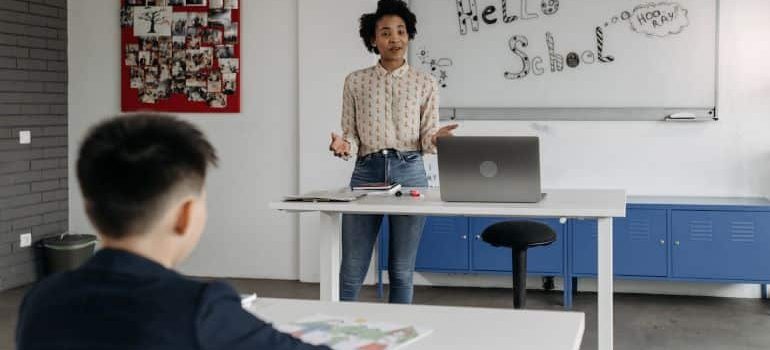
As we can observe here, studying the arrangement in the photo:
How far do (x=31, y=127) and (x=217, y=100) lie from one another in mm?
1201

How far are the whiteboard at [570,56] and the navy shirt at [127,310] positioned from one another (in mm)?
4935

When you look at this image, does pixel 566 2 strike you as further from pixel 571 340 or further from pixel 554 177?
pixel 571 340

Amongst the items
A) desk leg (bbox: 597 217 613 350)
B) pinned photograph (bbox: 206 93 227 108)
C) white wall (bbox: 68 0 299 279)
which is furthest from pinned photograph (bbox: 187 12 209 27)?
desk leg (bbox: 597 217 613 350)

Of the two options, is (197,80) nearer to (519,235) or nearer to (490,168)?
(519,235)

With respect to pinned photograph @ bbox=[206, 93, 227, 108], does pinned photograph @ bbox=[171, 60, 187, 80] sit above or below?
above

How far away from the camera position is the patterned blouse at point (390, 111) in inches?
164

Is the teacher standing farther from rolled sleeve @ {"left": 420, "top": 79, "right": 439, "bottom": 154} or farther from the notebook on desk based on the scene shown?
the notebook on desk

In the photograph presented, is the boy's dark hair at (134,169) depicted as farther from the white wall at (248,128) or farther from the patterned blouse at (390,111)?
the white wall at (248,128)

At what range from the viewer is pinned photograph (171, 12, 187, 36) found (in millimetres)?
6648

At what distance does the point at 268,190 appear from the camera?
6.65 m

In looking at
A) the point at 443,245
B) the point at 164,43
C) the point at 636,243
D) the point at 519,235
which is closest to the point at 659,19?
→ the point at 636,243

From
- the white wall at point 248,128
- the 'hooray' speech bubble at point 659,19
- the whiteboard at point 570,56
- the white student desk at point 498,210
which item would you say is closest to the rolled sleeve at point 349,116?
the white student desk at point 498,210

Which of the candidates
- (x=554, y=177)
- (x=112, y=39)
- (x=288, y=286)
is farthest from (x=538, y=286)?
(x=112, y=39)

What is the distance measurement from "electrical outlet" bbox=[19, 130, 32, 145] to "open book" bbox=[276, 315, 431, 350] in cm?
476
